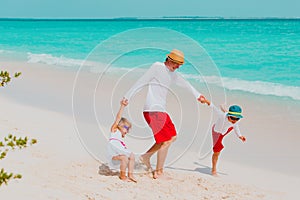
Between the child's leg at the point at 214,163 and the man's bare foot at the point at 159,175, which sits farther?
the child's leg at the point at 214,163

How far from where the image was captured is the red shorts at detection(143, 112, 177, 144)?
4.71 m

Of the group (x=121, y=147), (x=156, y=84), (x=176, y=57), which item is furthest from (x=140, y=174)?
(x=176, y=57)

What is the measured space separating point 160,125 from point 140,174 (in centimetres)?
60

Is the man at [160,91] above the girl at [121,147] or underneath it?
above

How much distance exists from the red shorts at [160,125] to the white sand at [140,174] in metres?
0.38

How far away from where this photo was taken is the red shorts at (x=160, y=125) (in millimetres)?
4711

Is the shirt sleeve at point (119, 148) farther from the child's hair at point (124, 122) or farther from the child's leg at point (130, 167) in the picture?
the child's hair at point (124, 122)

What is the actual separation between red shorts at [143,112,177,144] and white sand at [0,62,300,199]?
38 centimetres

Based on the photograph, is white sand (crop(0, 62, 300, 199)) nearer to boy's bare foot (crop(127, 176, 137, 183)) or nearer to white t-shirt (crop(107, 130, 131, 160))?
boy's bare foot (crop(127, 176, 137, 183))

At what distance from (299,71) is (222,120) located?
11633 mm

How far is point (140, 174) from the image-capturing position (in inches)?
193

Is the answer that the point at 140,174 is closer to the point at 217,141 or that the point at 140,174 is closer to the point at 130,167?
the point at 130,167

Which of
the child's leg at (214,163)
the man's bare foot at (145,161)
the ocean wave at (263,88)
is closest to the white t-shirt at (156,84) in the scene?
the man's bare foot at (145,161)

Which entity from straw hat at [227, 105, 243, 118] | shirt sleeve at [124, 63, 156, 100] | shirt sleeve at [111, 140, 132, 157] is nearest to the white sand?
shirt sleeve at [111, 140, 132, 157]
